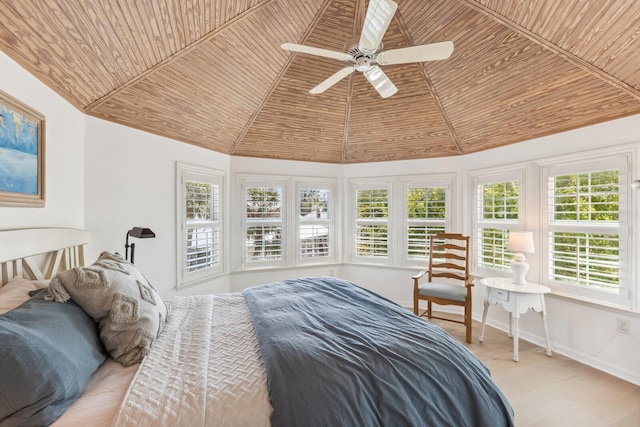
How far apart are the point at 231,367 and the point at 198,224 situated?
2.72 metres

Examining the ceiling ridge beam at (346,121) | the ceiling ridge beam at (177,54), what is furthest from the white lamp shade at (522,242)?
the ceiling ridge beam at (177,54)

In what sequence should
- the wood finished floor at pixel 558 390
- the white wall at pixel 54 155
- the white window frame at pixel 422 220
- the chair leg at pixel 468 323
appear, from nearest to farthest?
the white wall at pixel 54 155
the wood finished floor at pixel 558 390
the chair leg at pixel 468 323
the white window frame at pixel 422 220

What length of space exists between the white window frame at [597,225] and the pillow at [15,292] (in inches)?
165

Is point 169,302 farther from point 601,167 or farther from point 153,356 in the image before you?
point 601,167

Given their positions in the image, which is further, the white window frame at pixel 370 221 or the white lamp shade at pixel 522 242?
the white window frame at pixel 370 221

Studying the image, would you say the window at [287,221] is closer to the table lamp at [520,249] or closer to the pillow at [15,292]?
the table lamp at [520,249]

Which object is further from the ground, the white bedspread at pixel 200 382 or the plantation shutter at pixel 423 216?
the plantation shutter at pixel 423 216

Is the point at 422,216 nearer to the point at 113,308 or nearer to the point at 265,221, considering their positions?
the point at 265,221

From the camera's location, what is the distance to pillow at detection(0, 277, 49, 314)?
1314 mm

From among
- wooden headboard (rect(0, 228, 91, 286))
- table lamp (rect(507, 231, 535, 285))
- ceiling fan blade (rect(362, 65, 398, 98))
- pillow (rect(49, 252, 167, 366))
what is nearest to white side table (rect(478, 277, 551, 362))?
table lamp (rect(507, 231, 535, 285))

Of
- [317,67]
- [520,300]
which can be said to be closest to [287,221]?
[317,67]

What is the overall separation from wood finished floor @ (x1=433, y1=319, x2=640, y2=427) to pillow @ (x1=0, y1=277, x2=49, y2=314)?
2930mm

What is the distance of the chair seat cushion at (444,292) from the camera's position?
3266 mm

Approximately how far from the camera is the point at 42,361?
3.30 ft
